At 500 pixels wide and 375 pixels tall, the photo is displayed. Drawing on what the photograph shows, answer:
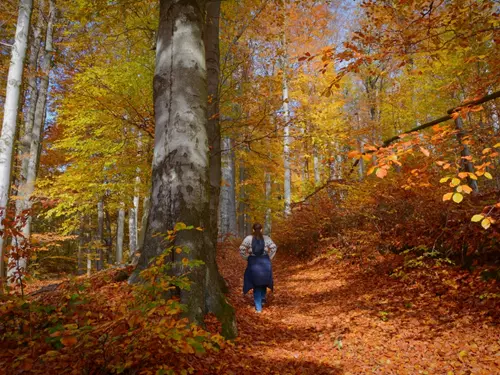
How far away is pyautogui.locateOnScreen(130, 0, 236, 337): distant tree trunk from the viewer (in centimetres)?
359

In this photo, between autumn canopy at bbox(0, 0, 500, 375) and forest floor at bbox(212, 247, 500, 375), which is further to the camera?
forest floor at bbox(212, 247, 500, 375)

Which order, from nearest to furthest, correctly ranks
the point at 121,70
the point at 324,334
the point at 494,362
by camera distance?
the point at 494,362 → the point at 324,334 → the point at 121,70

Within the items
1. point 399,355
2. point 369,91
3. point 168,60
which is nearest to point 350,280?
A: point 399,355

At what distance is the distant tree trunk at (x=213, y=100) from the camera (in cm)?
625

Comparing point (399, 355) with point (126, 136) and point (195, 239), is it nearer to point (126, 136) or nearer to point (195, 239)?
point (195, 239)

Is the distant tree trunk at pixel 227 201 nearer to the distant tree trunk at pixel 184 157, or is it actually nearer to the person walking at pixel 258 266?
the person walking at pixel 258 266

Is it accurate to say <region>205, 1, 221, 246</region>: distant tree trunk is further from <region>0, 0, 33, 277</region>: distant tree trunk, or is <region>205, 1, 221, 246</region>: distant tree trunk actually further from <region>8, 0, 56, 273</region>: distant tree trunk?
<region>8, 0, 56, 273</region>: distant tree trunk

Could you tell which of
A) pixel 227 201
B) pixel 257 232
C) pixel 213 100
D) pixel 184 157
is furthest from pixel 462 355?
pixel 227 201

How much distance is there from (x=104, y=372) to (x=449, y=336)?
12.9 ft

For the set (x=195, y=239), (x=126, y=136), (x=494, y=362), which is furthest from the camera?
(x=126, y=136)

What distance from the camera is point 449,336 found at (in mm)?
3957

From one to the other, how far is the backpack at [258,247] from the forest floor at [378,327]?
98cm

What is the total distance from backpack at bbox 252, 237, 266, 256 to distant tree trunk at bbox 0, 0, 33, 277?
202 inches

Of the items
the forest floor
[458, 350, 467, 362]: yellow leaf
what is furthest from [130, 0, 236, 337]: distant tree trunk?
[458, 350, 467, 362]: yellow leaf
